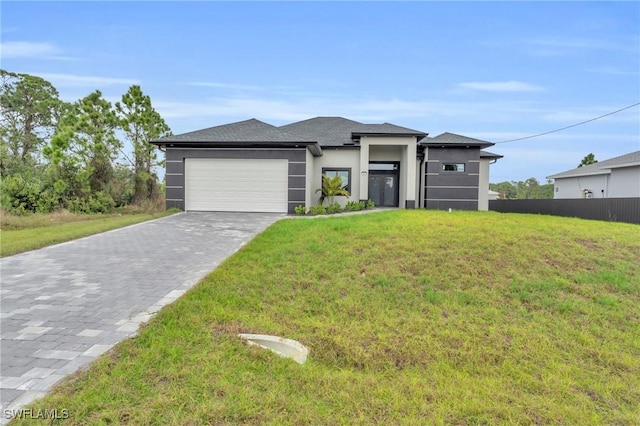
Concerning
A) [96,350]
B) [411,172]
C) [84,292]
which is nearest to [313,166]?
[411,172]

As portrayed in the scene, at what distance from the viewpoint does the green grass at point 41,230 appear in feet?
25.3

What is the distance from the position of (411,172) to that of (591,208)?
27.6 ft

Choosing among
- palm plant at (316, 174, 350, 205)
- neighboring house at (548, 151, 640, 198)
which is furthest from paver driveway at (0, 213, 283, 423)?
neighboring house at (548, 151, 640, 198)

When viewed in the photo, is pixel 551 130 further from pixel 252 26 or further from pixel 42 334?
pixel 42 334

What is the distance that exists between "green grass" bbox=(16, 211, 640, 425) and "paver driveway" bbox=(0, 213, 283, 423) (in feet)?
0.97

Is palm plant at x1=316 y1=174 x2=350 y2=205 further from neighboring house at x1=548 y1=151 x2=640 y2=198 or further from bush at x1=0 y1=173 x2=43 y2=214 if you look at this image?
neighboring house at x1=548 y1=151 x2=640 y2=198

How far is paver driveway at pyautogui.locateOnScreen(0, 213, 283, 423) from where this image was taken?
2.89 metres

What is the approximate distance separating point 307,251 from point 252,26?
9.49 metres

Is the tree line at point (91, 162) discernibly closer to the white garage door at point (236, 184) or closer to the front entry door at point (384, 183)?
the white garage door at point (236, 184)

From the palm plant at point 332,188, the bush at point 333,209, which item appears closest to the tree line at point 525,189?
the palm plant at point 332,188

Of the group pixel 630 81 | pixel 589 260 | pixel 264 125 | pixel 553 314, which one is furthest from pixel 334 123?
pixel 553 314

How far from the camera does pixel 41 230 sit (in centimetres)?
1011

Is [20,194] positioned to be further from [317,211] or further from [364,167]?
[364,167]

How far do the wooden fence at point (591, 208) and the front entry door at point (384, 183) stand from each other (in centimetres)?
856
